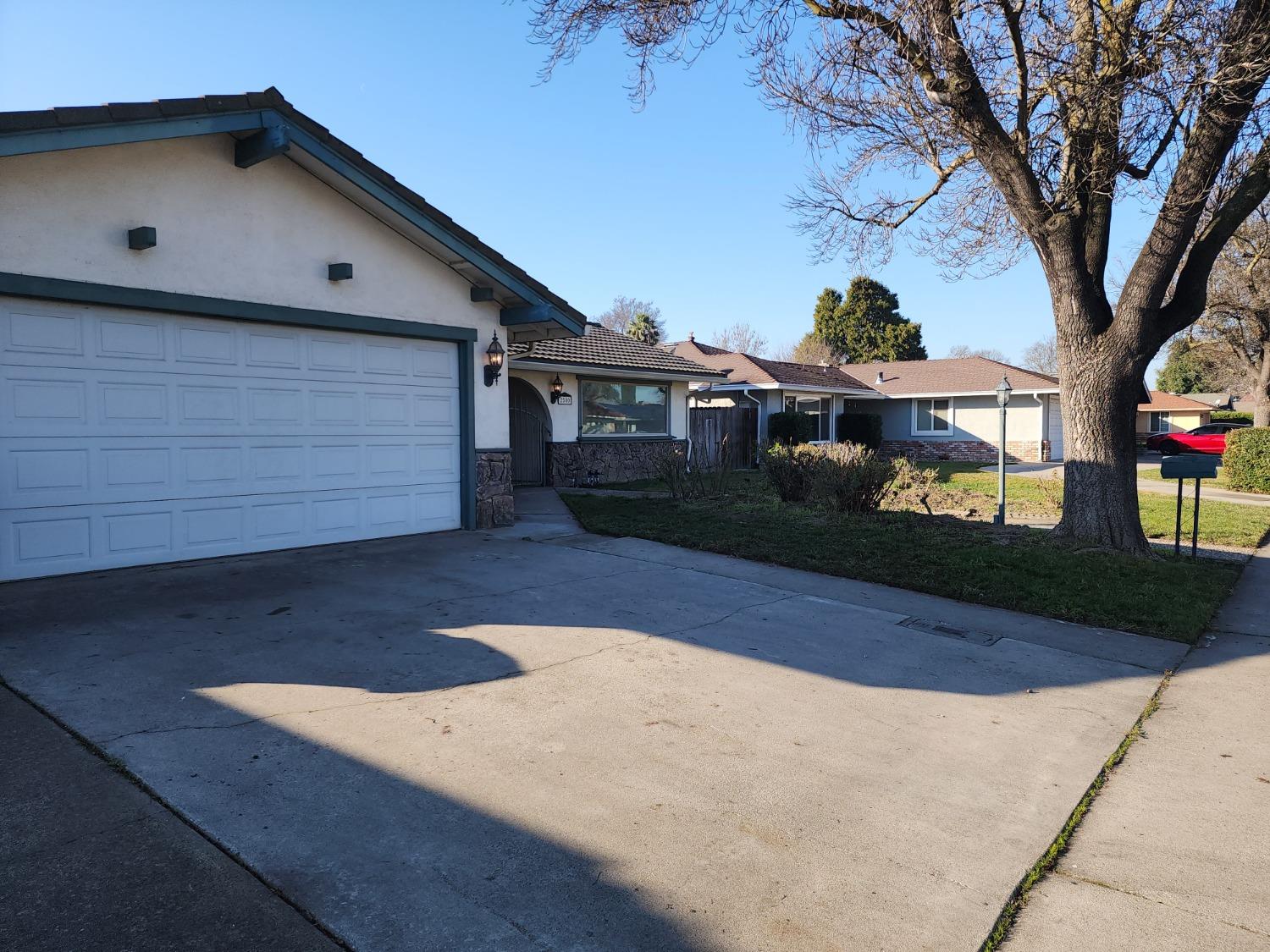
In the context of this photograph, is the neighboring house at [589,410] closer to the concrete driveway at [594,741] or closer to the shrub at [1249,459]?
the concrete driveway at [594,741]

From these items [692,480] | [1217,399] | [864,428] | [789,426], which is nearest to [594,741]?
[692,480]

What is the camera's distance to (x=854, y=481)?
38.3ft

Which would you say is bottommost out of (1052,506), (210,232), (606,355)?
(1052,506)

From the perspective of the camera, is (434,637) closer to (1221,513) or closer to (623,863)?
(623,863)

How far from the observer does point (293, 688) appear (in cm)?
462

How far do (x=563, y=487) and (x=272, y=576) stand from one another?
1006 centimetres

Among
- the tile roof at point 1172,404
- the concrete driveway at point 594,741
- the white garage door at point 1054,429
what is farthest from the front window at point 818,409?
the tile roof at point 1172,404

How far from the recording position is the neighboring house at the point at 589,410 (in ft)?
57.1

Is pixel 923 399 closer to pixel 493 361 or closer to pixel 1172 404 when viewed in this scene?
pixel 1172 404

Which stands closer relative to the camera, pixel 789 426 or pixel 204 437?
pixel 204 437

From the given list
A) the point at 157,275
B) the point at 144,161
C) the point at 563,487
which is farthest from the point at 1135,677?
the point at 563,487

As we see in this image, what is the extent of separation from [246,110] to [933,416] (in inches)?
1188

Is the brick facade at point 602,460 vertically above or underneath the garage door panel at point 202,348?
underneath

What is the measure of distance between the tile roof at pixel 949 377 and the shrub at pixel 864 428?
342 centimetres
